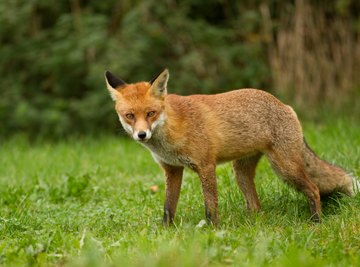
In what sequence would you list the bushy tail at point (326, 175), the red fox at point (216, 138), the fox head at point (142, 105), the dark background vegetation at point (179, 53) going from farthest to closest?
the dark background vegetation at point (179, 53), the bushy tail at point (326, 175), the red fox at point (216, 138), the fox head at point (142, 105)

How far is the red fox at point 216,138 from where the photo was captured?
6098 millimetres

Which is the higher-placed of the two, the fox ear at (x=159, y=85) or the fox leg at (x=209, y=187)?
the fox ear at (x=159, y=85)

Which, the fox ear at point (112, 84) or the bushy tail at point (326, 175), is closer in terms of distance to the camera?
the fox ear at point (112, 84)

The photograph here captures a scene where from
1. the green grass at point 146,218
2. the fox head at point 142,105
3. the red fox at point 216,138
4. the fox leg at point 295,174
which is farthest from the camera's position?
the fox leg at point 295,174

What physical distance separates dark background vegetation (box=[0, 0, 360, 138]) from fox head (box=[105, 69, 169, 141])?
675 cm

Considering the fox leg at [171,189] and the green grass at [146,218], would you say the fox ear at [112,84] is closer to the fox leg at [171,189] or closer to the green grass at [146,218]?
the fox leg at [171,189]

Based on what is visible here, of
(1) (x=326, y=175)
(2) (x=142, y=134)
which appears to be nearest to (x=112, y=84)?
(2) (x=142, y=134)

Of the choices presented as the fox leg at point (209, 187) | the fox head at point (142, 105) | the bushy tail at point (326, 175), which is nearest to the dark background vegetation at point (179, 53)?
the bushy tail at point (326, 175)

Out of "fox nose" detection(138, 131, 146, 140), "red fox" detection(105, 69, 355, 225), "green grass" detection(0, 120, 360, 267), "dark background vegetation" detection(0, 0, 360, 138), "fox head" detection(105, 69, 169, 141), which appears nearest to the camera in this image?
"green grass" detection(0, 120, 360, 267)

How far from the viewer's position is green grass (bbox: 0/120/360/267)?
4.73 meters

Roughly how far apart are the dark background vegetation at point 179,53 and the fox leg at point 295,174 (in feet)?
21.8

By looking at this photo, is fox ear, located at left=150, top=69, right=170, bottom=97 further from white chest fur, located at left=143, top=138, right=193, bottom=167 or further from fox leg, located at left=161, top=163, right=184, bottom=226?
fox leg, located at left=161, top=163, right=184, bottom=226

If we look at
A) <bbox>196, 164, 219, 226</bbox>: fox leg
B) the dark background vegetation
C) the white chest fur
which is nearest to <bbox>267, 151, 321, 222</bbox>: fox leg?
<bbox>196, 164, 219, 226</bbox>: fox leg

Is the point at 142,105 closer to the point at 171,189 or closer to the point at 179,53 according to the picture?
the point at 171,189
